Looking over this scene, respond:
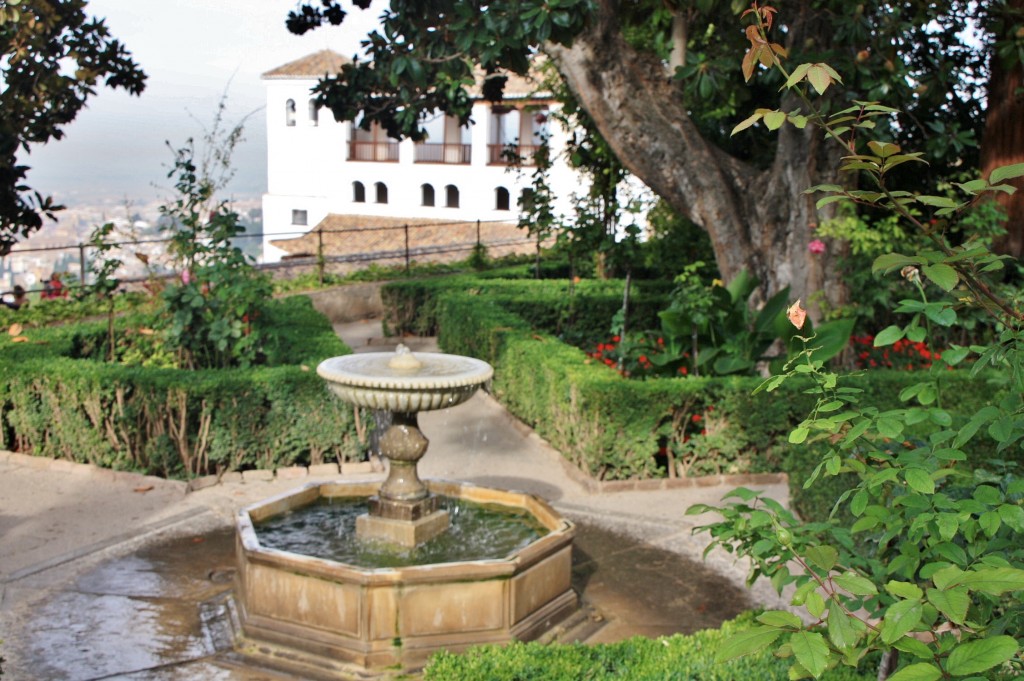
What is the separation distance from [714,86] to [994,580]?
715 cm

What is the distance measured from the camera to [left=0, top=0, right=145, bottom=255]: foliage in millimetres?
4527

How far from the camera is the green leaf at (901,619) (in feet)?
6.38

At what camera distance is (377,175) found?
50844 millimetres

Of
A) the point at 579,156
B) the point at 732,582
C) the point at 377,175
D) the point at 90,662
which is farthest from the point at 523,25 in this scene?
the point at 377,175

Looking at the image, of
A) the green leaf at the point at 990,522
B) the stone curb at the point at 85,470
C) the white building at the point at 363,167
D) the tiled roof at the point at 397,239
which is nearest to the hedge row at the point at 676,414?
the stone curb at the point at 85,470

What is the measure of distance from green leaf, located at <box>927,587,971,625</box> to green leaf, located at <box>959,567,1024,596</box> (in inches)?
0.9

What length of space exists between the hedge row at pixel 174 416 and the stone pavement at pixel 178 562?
195 millimetres

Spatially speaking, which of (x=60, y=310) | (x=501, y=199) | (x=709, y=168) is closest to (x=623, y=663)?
(x=709, y=168)

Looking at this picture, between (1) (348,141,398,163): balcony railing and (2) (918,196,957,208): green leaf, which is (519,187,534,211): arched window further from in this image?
(1) (348,141,398,163): balcony railing

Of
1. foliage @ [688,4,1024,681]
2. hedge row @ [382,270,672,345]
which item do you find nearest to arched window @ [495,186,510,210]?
hedge row @ [382,270,672,345]

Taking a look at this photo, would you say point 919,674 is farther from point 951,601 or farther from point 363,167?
point 363,167

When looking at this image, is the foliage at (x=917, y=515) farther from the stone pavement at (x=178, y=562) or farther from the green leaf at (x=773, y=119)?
the stone pavement at (x=178, y=562)

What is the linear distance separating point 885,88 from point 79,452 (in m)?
6.75

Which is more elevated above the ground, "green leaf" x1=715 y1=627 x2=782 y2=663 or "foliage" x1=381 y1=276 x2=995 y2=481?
"green leaf" x1=715 y1=627 x2=782 y2=663
